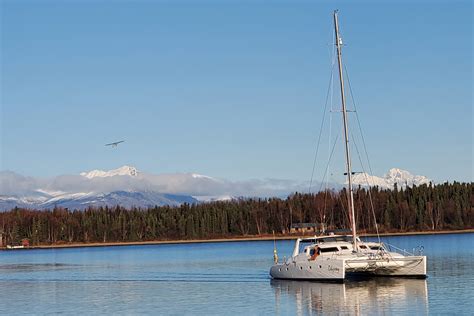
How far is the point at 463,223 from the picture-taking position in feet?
653

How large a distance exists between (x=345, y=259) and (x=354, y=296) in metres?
6.29

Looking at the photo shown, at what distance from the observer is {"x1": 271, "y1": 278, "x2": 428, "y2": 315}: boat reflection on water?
48.5 metres

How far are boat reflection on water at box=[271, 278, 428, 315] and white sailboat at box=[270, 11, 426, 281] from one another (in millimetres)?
700

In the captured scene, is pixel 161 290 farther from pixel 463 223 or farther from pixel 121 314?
pixel 463 223

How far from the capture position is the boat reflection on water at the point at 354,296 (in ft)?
159

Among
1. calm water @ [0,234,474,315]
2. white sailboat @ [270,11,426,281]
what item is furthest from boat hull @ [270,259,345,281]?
calm water @ [0,234,474,315]

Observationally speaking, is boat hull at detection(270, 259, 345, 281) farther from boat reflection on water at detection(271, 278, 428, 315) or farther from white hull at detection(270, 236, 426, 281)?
boat reflection on water at detection(271, 278, 428, 315)

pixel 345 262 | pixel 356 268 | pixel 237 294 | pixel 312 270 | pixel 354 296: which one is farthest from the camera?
pixel 312 270

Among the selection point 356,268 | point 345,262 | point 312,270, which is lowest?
point 312,270

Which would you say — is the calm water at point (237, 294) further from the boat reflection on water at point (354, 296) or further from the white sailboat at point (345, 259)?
the white sailboat at point (345, 259)

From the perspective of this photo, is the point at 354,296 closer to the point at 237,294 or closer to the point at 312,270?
the point at 312,270

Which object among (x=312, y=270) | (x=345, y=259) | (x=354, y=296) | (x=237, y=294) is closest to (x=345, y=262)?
(x=345, y=259)

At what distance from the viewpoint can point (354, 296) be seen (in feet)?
177

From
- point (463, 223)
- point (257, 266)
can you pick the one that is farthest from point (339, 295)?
point (463, 223)
